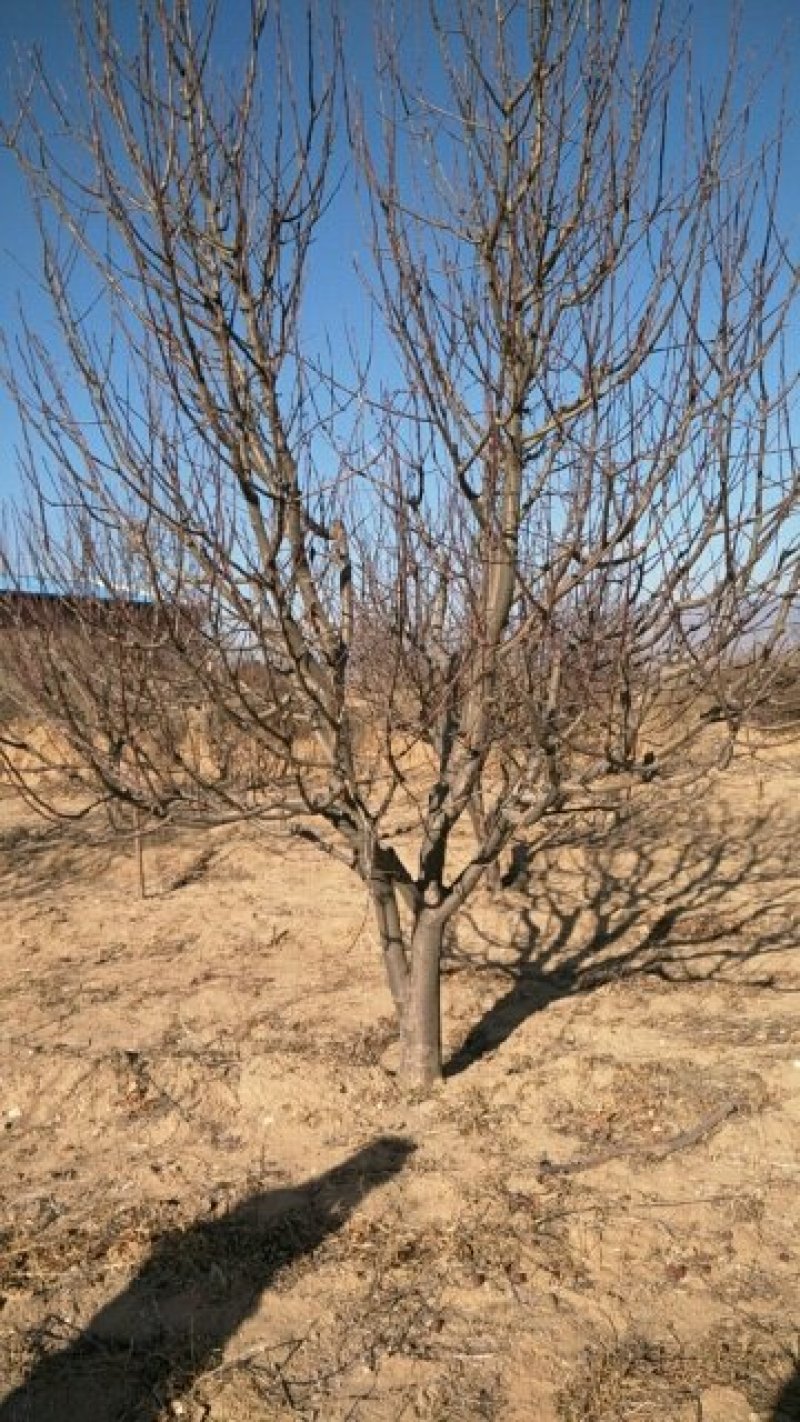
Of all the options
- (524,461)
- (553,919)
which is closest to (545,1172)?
(524,461)

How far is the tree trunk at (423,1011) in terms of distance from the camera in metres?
3.15

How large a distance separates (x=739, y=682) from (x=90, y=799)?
799cm

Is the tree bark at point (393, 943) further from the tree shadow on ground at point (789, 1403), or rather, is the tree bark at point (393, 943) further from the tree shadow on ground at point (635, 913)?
the tree shadow on ground at point (789, 1403)

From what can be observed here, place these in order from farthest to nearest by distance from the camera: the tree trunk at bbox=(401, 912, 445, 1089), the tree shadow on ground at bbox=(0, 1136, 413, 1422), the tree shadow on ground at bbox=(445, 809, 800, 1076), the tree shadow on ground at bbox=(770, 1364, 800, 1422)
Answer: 1. the tree shadow on ground at bbox=(445, 809, 800, 1076)
2. the tree trunk at bbox=(401, 912, 445, 1089)
3. the tree shadow on ground at bbox=(0, 1136, 413, 1422)
4. the tree shadow on ground at bbox=(770, 1364, 800, 1422)

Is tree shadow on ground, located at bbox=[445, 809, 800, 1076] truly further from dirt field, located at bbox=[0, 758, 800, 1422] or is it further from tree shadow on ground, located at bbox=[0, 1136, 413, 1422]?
tree shadow on ground, located at bbox=[0, 1136, 413, 1422]

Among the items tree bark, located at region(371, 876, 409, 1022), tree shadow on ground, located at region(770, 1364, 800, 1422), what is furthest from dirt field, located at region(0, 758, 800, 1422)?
tree bark, located at region(371, 876, 409, 1022)

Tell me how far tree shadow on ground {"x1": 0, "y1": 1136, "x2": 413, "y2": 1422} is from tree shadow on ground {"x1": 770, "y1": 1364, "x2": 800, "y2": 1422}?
1.14m

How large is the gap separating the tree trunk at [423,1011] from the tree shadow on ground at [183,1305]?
1.32 feet

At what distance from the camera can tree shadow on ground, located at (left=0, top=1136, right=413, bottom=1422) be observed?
2.02m

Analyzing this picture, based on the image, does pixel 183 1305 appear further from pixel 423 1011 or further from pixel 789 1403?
pixel 789 1403

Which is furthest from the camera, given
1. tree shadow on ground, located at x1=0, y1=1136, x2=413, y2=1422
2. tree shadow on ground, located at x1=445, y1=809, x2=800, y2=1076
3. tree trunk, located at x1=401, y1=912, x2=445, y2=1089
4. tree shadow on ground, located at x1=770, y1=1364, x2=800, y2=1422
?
tree shadow on ground, located at x1=445, y1=809, x2=800, y2=1076

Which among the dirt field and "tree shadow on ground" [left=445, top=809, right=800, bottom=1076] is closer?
the dirt field

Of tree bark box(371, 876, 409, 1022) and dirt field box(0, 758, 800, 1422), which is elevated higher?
tree bark box(371, 876, 409, 1022)

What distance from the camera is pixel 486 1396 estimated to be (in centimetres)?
199
